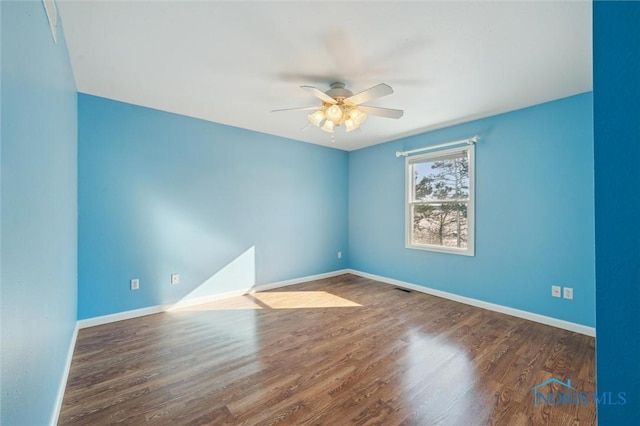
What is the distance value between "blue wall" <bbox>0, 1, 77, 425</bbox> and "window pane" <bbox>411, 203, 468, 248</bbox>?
407 cm

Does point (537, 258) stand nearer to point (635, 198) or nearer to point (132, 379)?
point (635, 198)

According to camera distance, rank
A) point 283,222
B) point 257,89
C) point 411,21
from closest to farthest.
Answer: point 411,21, point 257,89, point 283,222

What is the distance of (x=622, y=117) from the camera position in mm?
522

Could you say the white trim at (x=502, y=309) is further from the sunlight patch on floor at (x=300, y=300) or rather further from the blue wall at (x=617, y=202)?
the blue wall at (x=617, y=202)

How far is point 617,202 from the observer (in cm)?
53

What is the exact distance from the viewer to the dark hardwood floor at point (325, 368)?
1.65 metres

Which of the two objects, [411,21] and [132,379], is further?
[132,379]

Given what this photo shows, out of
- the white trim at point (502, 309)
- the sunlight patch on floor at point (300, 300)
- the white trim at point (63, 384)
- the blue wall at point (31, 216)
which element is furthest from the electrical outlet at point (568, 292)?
the white trim at point (63, 384)

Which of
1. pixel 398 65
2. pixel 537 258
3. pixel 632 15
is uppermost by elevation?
pixel 398 65

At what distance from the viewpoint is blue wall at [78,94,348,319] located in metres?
2.89

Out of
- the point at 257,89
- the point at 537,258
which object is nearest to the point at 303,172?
the point at 257,89

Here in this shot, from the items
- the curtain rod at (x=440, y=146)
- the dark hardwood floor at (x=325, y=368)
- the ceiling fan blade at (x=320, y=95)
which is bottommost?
the dark hardwood floor at (x=325, y=368)

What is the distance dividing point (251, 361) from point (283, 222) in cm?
249

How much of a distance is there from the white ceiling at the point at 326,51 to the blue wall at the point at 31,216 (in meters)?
0.50
